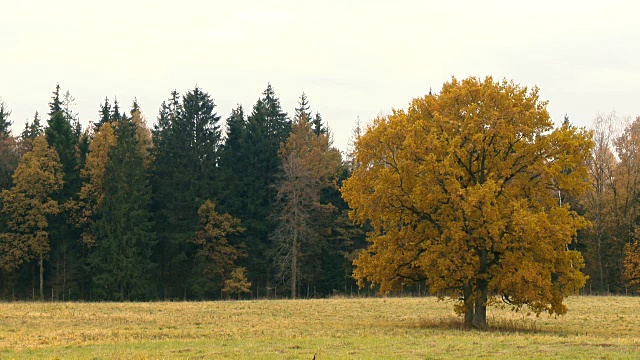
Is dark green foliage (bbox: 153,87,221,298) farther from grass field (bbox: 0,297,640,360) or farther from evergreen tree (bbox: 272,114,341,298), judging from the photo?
grass field (bbox: 0,297,640,360)

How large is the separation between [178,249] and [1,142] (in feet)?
69.3

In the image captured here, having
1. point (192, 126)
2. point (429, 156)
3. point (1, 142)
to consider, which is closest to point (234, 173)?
point (192, 126)

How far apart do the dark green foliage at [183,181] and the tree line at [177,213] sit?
131mm

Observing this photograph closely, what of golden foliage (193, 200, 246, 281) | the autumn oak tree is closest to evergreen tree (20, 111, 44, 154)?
golden foliage (193, 200, 246, 281)

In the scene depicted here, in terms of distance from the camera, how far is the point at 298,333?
30.0 metres

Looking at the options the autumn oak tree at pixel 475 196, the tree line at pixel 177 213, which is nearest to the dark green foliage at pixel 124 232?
the tree line at pixel 177 213

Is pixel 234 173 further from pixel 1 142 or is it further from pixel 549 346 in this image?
pixel 549 346

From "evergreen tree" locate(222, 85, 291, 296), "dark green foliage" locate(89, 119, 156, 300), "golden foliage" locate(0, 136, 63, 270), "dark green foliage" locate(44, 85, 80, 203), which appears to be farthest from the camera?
"evergreen tree" locate(222, 85, 291, 296)

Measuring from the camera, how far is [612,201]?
251 feet

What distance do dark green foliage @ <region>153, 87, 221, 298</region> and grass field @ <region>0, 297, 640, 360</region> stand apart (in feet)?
79.1

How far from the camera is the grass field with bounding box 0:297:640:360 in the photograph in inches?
913

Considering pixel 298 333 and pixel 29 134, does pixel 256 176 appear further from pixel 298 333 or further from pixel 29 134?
pixel 298 333

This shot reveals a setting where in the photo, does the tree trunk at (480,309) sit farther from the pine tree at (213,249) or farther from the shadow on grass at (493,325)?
the pine tree at (213,249)

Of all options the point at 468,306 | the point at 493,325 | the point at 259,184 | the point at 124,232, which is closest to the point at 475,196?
the point at 468,306
